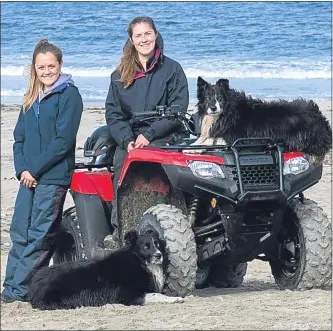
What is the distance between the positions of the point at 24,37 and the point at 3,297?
26.2 metres

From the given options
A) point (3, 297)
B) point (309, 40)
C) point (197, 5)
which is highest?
point (197, 5)

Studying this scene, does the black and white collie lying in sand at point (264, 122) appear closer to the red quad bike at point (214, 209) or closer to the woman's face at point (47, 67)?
the red quad bike at point (214, 209)

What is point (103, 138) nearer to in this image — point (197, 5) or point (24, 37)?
point (24, 37)

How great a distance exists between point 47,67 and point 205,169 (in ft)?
4.47

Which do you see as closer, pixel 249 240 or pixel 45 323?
pixel 45 323

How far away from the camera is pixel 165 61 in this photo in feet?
20.6

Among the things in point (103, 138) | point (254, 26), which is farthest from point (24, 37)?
point (103, 138)

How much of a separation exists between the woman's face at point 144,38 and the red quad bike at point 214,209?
0.46 m

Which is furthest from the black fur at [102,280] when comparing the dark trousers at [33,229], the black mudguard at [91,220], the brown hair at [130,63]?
the brown hair at [130,63]

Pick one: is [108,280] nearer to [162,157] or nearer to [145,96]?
[162,157]

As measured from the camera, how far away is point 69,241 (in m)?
6.74

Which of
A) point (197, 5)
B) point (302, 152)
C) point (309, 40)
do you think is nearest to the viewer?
point (302, 152)

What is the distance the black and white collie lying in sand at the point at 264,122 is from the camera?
577 centimetres

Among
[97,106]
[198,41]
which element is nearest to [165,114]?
[97,106]
